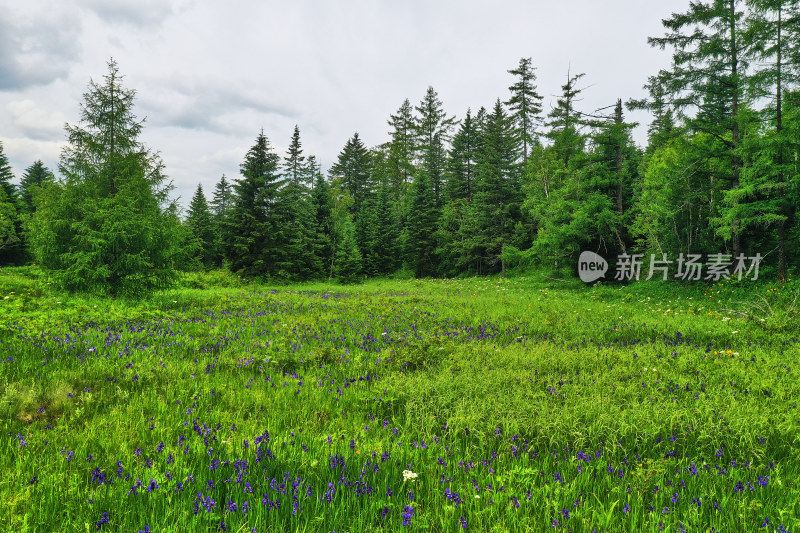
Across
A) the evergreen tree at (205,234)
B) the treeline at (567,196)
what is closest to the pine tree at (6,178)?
the evergreen tree at (205,234)

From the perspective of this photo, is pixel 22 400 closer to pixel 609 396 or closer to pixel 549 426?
pixel 549 426

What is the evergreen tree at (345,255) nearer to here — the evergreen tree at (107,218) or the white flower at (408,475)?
the evergreen tree at (107,218)

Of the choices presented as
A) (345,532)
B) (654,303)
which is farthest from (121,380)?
(654,303)

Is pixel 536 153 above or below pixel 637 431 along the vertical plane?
above

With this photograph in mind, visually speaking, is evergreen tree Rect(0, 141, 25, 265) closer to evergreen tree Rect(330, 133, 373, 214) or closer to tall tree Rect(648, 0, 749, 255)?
evergreen tree Rect(330, 133, 373, 214)

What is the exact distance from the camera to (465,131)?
135 feet

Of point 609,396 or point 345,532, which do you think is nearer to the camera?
point 345,532

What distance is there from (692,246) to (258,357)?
18901 millimetres

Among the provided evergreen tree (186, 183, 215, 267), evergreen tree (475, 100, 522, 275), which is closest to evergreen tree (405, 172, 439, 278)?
evergreen tree (475, 100, 522, 275)
